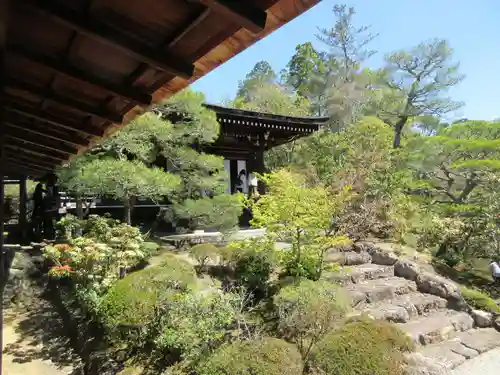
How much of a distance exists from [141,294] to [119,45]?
183 inches

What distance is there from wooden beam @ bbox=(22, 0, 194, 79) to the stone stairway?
4.79 m

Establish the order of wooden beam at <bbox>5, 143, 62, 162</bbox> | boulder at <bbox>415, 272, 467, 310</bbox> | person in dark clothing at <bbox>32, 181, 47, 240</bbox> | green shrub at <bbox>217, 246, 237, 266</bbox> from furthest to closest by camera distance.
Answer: person in dark clothing at <bbox>32, 181, 47, 240</bbox>
boulder at <bbox>415, 272, 467, 310</bbox>
green shrub at <bbox>217, 246, 237, 266</bbox>
wooden beam at <bbox>5, 143, 62, 162</bbox>

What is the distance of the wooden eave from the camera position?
4.77 feet

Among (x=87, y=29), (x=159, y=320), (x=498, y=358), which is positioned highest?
(x=87, y=29)

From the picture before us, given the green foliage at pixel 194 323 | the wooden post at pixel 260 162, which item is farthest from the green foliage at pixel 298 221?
the wooden post at pixel 260 162

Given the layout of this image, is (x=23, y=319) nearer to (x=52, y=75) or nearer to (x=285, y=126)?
(x=52, y=75)

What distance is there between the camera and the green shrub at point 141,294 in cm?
538

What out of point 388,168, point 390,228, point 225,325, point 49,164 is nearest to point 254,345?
point 225,325

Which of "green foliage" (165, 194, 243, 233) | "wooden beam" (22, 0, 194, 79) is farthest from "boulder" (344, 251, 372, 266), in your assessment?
"wooden beam" (22, 0, 194, 79)

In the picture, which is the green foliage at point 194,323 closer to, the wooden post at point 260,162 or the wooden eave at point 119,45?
the wooden eave at point 119,45

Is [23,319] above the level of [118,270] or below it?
below

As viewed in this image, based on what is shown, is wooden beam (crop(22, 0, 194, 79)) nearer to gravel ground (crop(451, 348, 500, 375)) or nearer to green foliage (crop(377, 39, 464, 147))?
gravel ground (crop(451, 348, 500, 375))

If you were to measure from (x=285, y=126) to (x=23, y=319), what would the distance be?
9.42 metres

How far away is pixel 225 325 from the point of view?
5402mm
